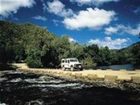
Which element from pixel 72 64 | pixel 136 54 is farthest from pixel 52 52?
pixel 136 54

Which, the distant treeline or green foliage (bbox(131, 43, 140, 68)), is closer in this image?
green foliage (bbox(131, 43, 140, 68))

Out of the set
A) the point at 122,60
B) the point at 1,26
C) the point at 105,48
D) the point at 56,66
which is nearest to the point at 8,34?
the point at 1,26

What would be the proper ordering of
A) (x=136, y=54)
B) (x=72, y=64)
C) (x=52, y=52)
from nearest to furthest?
1. (x=72, y=64)
2. (x=136, y=54)
3. (x=52, y=52)

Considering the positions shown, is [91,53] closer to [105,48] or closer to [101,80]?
[105,48]

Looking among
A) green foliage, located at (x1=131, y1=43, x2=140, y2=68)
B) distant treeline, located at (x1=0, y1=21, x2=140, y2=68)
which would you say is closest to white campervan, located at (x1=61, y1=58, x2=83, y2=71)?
distant treeline, located at (x1=0, y1=21, x2=140, y2=68)

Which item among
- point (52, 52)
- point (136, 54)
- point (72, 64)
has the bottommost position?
point (72, 64)

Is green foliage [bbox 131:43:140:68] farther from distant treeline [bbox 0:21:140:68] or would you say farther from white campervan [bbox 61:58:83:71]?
white campervan [bbox 61:58:83:71]

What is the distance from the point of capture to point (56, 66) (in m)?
88.1

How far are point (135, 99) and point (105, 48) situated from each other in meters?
138

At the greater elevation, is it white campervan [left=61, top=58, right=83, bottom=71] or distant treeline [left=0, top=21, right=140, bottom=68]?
distant treeline [left=0, top=21, right=140, bottom=68]

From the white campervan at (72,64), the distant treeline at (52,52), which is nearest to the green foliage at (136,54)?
the distant treeline at (52,52)

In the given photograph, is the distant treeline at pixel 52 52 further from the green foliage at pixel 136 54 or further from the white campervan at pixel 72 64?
the white campervan at pixel 72 64

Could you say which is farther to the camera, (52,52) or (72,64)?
(52,52)

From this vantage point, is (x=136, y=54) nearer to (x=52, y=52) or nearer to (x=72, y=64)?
(x=52, y=52)
